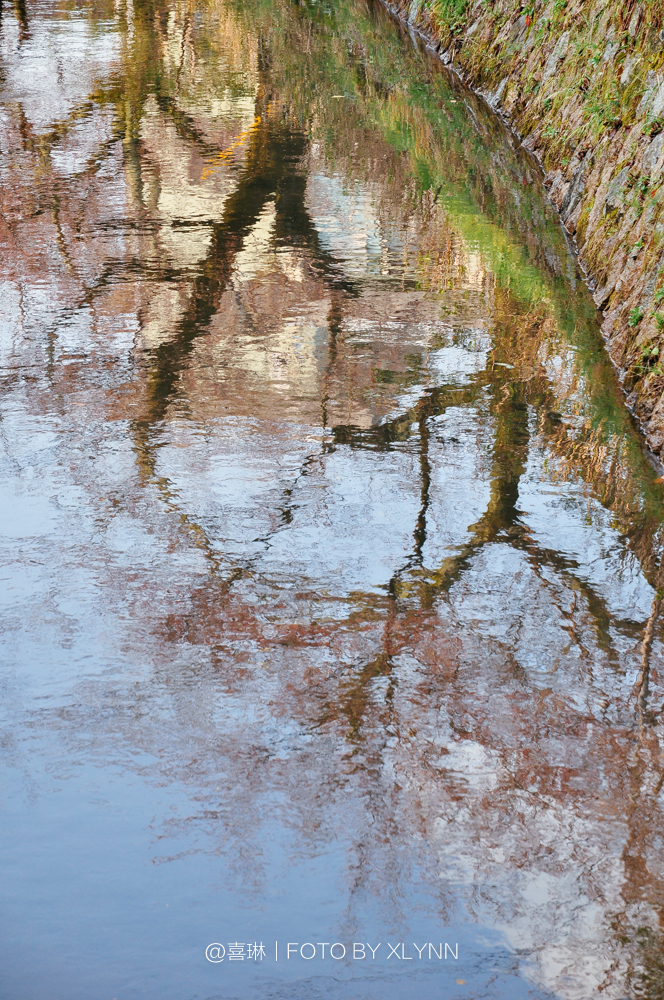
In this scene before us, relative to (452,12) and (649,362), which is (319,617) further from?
(452,12)

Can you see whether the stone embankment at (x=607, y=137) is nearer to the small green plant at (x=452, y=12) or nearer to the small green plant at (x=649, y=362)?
the small green plant at (x=649, y=362)

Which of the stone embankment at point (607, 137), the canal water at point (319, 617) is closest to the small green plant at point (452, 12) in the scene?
the stone embankment at point (607, 137)

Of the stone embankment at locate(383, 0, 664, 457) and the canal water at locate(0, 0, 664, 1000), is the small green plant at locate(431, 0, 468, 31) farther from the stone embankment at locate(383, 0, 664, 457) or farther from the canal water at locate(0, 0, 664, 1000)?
the canal water at locate(0, 0, 664, 1000)

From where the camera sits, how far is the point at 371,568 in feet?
18.5

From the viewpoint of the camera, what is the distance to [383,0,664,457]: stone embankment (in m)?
7.84

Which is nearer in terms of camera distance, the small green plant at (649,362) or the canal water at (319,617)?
the canal water at (319,617)

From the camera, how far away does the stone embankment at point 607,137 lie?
309 inches

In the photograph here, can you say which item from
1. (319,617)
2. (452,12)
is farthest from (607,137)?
(452,12)

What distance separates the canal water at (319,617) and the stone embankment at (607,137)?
12.7 inches

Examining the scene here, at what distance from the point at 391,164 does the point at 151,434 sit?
304 inches

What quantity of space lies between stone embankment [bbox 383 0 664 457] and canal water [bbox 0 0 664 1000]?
32 centimetres

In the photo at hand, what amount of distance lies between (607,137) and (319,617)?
23.5 ft

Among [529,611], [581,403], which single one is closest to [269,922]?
[529,611]

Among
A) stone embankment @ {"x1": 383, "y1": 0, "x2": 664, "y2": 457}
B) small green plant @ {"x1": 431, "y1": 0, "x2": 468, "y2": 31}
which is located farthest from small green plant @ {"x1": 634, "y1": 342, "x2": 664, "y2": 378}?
small green plant @ {"x1": 431, "y1": 0, "x2": 468, "y2": 31}
